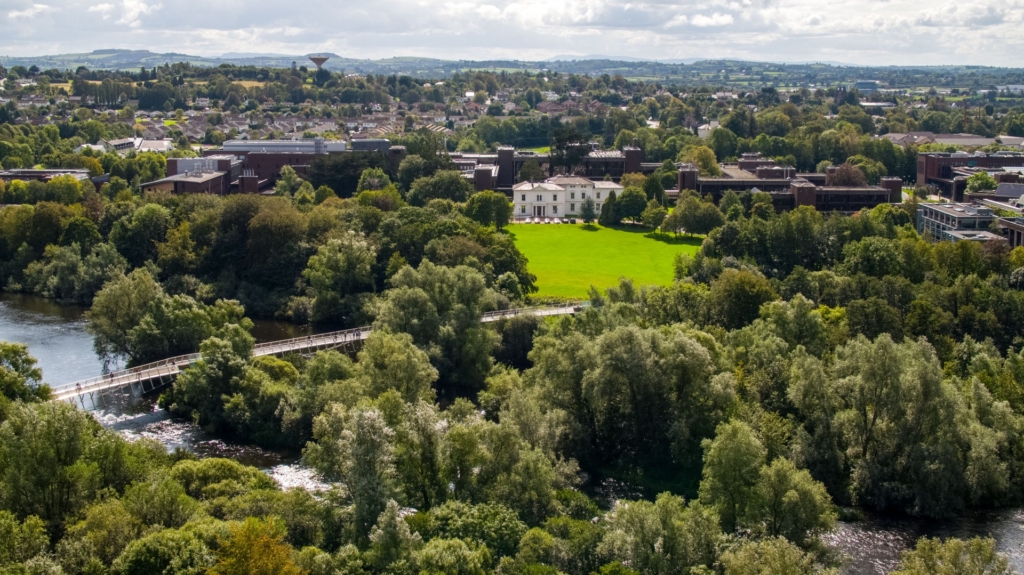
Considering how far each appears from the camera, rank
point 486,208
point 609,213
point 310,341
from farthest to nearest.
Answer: point 609,213, point 486,208, point 310,341

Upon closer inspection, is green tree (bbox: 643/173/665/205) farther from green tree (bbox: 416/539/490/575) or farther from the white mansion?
green tree (bbox: 416/539/490/575)

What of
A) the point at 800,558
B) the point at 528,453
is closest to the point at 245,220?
the point at 528,453

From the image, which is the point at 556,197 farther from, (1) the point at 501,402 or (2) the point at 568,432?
(2) the point at 568,432

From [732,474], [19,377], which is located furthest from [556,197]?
[732,474]

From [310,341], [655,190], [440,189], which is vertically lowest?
[310,341]

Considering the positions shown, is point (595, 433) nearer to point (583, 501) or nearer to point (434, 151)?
point (583, 501)

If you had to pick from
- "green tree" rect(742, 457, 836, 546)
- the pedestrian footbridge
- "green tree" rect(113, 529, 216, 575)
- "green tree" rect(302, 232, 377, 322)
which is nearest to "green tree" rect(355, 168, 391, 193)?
"green tree" rect(302, 232, 377, 322)
